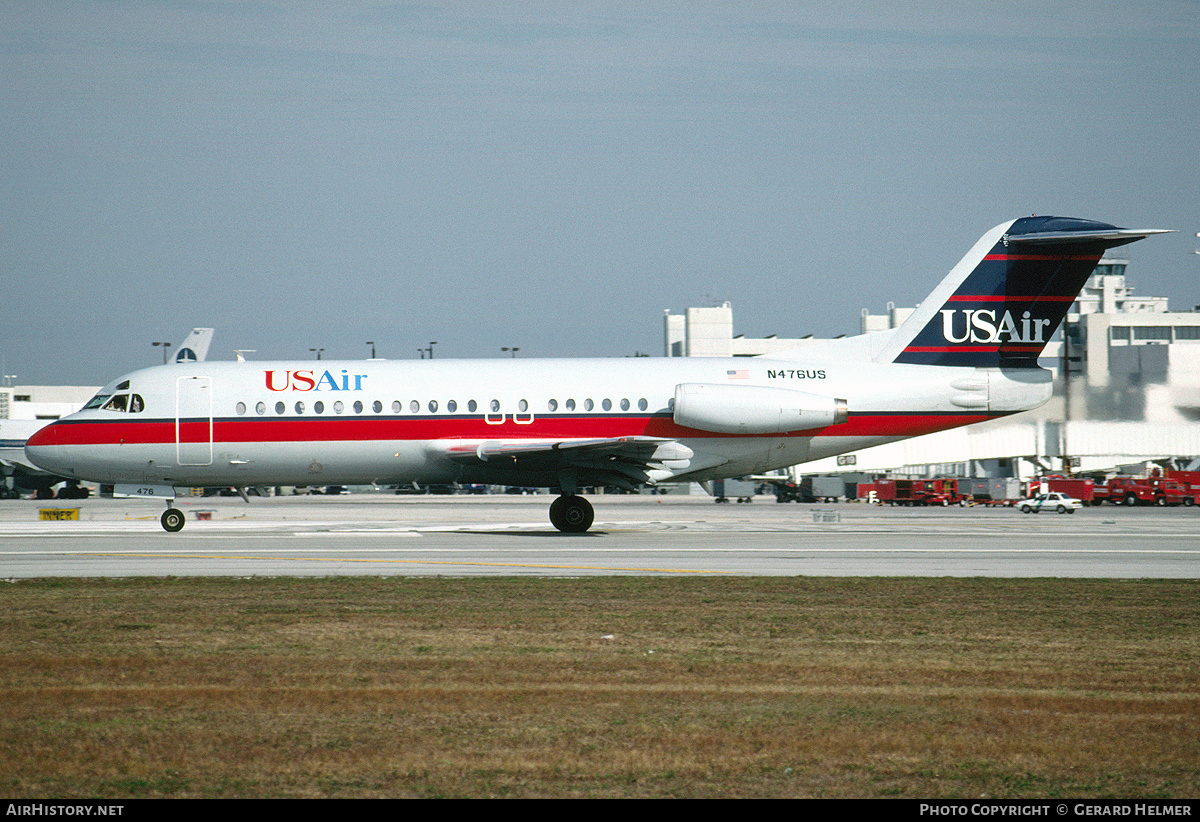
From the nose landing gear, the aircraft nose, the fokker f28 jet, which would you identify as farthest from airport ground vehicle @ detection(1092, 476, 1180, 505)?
the aircraft nose

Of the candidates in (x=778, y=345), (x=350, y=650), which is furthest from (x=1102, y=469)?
(x=778, y=345)

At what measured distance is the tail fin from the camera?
27281 millimetres

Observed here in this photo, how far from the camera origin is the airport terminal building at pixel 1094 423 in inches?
1334

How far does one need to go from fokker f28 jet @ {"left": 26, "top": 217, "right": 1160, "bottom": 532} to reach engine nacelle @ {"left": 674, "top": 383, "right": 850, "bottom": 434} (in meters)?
0.05

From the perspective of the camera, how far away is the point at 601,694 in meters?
9.10

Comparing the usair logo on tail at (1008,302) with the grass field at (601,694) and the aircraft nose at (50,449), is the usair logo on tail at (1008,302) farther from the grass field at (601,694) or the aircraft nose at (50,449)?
the aircraft nose at (50,449)

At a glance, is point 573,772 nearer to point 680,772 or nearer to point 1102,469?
point 680,772

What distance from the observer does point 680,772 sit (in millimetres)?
6820

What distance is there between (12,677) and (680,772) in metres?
6.24

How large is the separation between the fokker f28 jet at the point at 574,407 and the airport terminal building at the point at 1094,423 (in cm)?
253

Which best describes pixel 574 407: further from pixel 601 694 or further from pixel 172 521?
pixel 601 694

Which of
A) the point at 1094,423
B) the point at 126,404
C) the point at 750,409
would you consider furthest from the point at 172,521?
the point at 1094,423

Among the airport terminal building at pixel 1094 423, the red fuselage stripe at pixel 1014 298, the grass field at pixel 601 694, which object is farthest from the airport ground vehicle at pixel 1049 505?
the grass field at pixel 601 694

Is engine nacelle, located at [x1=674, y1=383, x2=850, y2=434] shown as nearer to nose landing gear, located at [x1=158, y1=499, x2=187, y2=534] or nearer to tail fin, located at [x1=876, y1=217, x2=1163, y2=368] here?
tail fin, located at [x1=876, y1=217, x2=1163, y2=368]
